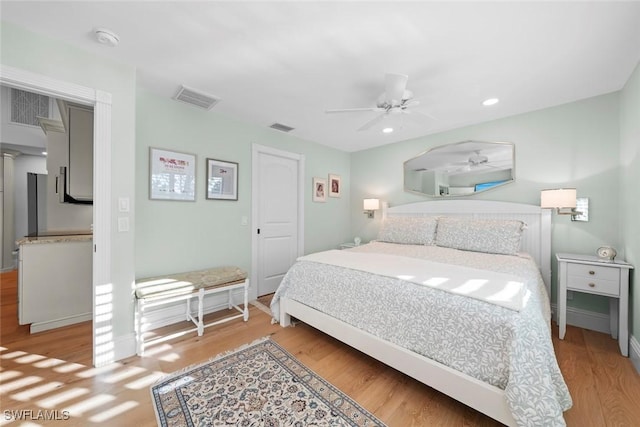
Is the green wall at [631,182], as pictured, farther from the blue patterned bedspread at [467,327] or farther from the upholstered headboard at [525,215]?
the blue patterned bedspread at [467,327]

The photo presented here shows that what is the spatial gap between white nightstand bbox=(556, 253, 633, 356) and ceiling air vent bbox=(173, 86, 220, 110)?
388 centimetres

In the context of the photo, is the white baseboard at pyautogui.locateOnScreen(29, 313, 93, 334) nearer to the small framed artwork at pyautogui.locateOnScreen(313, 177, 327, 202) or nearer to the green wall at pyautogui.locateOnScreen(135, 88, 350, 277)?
the green wall at pyautogui.locateOnScreen(135, 88, 350, 277)

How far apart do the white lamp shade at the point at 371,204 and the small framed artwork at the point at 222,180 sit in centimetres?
216

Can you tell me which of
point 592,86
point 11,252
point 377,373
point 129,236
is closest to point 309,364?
point 377,373

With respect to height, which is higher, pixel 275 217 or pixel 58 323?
pixel 275 217

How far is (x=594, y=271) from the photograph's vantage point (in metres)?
2.15

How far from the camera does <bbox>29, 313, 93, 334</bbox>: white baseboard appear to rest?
239 cm

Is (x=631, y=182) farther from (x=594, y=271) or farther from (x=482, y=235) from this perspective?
(x=482, y=235)

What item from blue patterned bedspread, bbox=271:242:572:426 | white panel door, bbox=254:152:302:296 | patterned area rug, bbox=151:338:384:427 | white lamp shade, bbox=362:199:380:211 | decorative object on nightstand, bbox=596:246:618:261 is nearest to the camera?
blue patterned bedspread, bbox=271:242:572:426

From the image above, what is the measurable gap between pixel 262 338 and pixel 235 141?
2.35 m

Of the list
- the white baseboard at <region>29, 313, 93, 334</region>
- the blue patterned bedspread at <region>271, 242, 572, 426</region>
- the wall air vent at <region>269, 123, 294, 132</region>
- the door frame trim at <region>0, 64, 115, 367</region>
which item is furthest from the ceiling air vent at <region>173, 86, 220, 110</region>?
the white baseboard at <region>29, 313, 93, 334</region>

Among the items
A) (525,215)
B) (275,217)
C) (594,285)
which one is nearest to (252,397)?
(275,217)

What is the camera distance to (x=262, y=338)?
7.63 ft

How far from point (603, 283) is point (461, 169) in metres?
1.87
